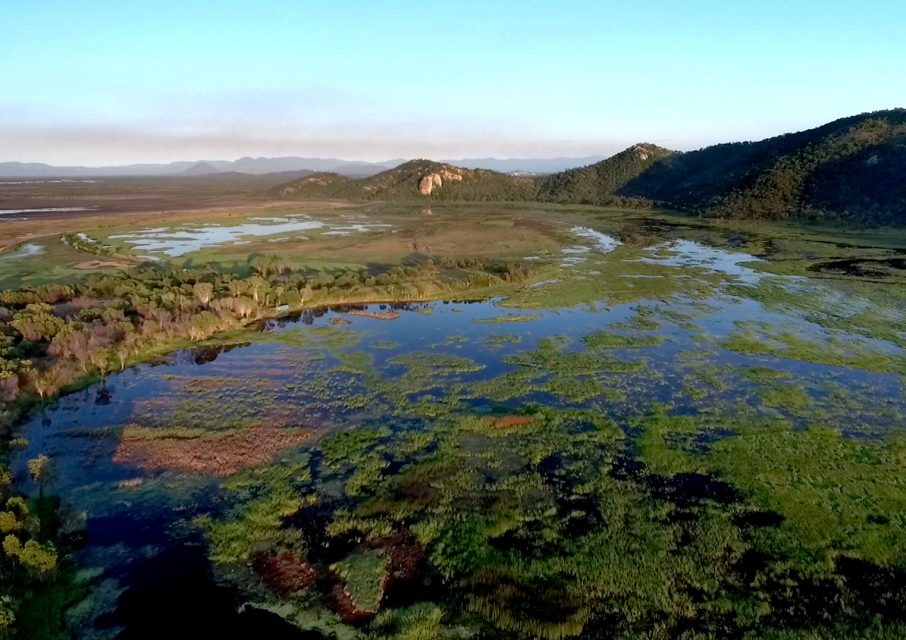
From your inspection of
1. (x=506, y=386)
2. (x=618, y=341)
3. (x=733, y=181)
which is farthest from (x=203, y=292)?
(x=733, y=181)

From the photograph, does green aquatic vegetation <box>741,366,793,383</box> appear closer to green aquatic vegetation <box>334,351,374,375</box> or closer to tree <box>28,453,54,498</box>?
green aquatic vegetation <box>334,351,374,375</box>

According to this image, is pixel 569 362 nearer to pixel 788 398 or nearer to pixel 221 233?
pixel 788 398

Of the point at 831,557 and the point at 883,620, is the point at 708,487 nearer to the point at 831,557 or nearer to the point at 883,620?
the point at 831,557

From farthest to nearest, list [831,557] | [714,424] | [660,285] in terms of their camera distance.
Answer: [660,285] → [714,424] → [831,557]

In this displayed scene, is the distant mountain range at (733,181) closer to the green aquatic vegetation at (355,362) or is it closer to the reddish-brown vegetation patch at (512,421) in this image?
the reddish-brown vegetation patch at (512,421)

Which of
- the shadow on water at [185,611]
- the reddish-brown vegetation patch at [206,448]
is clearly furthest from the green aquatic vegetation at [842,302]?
the shadow on water at [185,611]

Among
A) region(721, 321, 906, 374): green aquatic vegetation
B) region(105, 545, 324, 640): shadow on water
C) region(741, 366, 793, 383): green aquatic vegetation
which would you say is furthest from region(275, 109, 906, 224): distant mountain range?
region(105, 545, 324, 640): shadow on water

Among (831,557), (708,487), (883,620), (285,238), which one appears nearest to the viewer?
(883,620)

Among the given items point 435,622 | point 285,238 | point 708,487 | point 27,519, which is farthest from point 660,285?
point 285,238
